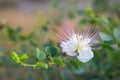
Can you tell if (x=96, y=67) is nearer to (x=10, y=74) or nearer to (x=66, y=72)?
(x=66, y=72)

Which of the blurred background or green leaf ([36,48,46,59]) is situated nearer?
green leaf ([36,48,46,59])

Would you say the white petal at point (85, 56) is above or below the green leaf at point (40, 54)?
below

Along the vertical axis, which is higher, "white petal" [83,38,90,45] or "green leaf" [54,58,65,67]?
"white petal" [83,38,90,45]

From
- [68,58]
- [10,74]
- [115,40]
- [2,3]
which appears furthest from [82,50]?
[2,3]

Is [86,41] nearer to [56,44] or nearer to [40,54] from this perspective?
[40,54]

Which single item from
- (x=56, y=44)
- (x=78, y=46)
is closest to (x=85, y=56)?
(x=78, y=46)

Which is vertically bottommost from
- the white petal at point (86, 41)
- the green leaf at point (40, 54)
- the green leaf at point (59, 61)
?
the green leaf at point (59, 61)

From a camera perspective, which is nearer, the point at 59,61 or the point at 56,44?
the point at 59,61

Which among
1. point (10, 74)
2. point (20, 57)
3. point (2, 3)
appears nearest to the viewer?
point (20, 57)
